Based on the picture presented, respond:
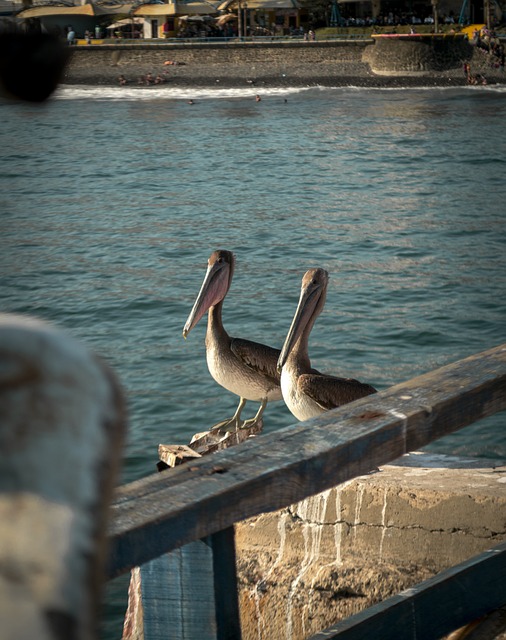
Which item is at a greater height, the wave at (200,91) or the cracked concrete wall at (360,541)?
the cracked concrete wall at (360,541)

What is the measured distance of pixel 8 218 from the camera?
2453cm

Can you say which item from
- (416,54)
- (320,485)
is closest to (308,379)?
(320,485)

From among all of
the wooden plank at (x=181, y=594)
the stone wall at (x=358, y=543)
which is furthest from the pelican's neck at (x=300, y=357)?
the wooden plank at (x=181, y=594)

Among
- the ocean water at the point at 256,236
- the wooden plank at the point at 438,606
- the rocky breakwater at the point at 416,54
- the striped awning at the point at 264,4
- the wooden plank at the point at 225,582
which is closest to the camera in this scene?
the wooden plank at the point at 225,582

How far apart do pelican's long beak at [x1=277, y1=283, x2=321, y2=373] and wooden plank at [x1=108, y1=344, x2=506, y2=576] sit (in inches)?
143

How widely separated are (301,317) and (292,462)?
14.3 feet

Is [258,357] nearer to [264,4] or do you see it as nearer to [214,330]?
[214,330]

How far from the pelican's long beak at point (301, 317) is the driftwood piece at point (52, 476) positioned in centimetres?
569

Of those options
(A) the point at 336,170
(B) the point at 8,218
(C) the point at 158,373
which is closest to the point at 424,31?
(A) the point at 336,170

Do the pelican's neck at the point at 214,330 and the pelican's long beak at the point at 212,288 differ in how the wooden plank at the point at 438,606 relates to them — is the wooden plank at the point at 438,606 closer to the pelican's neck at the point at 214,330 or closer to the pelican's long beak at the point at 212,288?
the pelican's neck at the point at 214,330

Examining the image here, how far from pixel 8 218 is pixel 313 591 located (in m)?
22.0

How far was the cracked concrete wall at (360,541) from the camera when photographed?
11.0ft

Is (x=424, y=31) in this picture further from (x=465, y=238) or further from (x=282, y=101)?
(x=465, y=238)

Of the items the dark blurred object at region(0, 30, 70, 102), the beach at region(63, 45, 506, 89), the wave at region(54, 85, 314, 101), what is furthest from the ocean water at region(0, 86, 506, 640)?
the wave at region(54, 85, 314, 101)
